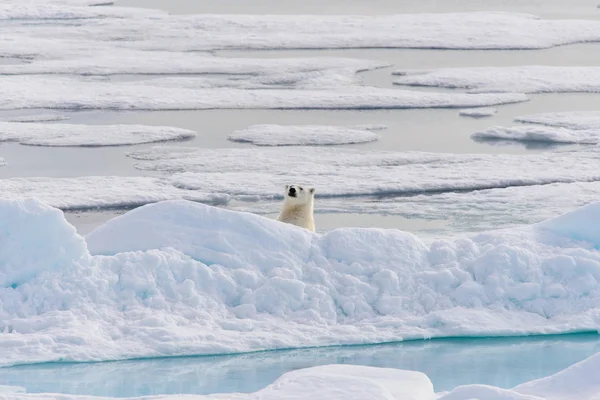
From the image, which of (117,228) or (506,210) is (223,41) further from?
(117,228)

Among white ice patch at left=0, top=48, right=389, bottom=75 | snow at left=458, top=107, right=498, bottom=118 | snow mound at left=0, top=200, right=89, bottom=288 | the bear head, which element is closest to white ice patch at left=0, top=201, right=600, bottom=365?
snow mound at left=0, top=200, right=89, bottom=288

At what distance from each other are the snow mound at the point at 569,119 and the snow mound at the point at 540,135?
265 millimetres

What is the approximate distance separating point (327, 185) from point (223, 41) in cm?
945

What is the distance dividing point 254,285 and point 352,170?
4036 mm

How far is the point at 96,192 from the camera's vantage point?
800cm

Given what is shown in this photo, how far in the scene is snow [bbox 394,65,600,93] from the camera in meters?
13.3

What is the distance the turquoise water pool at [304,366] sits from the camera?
423cm

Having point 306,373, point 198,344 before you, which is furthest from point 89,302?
point 306,373

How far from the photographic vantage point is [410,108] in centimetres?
1211

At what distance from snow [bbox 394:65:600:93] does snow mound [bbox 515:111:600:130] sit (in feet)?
5.94

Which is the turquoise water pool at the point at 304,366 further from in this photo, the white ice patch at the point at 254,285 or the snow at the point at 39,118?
the snow at the point at 39,118

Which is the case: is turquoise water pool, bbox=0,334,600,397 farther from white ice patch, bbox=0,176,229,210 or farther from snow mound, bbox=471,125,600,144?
snow mound, bbox=471,125,600,144

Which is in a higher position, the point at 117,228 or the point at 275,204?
the point at 117,228

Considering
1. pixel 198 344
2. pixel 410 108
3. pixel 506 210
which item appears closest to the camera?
pixel 198 344
